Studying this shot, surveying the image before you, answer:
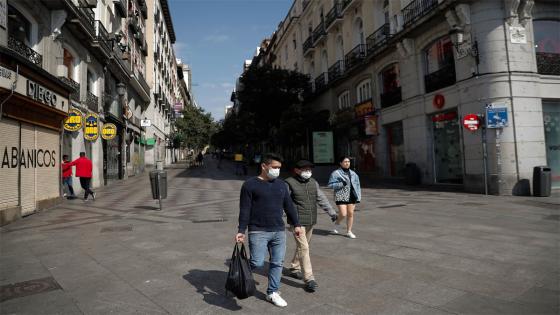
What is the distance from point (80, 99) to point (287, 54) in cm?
2987

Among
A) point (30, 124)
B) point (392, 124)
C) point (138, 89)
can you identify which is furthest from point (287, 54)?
point (30, 124)

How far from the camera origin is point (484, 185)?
13734 millimetres

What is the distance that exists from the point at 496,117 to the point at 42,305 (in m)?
14.2

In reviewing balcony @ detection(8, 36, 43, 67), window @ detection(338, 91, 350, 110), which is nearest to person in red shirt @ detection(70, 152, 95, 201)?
balcony @ detection(8, 36, 43, 67)

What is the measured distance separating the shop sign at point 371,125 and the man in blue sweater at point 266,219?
59.3 ft

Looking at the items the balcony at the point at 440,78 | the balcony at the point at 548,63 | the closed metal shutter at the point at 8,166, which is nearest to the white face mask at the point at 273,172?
the closed metal shutter at the point at 8,166

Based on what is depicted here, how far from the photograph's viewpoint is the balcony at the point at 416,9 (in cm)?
1633

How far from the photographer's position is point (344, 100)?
26766mm

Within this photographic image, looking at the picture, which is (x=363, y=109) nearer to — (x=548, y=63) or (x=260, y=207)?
(x=548, y=63)

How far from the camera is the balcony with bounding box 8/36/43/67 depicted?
1033cm

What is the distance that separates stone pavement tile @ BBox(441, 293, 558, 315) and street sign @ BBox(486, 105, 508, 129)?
11122 millimetres

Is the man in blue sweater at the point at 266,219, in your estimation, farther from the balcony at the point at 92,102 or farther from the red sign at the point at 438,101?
the balcony at the point at 92,102

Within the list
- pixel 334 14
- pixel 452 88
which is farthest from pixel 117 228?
pixel 334 14

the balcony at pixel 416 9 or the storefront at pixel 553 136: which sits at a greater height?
the balcony at pixel 416 9
